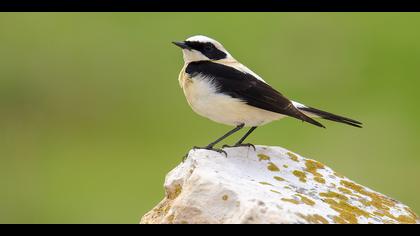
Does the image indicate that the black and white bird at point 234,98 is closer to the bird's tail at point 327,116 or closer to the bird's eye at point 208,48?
the bird's tail at point 327,116

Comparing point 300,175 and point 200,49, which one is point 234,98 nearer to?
point 200,49

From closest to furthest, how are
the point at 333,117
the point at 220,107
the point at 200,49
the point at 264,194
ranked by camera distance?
the point at 264,194 < the point at 220,107 < the point at 333,117 < the point at 200,49

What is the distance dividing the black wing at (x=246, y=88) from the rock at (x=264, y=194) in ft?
1.65

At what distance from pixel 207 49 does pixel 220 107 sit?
2.92 ft

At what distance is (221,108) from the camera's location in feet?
26.5

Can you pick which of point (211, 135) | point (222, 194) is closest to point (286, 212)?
point (222, 194)

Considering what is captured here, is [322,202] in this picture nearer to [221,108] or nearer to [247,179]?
[247,179]

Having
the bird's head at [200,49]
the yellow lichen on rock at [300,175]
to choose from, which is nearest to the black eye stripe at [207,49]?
the bird's head at [200,49]

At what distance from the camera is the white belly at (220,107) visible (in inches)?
318

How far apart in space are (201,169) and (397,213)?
5.63 ft

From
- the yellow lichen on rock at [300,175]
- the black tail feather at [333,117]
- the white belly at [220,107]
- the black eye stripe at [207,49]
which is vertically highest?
the black eye stripe at [207,49]

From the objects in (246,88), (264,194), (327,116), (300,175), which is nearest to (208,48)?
(246,88)

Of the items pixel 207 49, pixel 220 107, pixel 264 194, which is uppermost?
pixel 207 49

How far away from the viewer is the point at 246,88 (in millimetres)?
8148
